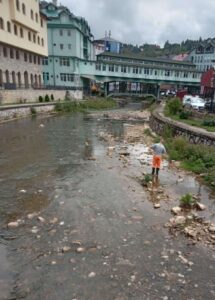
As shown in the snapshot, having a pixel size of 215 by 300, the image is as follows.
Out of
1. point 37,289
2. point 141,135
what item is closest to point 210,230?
point 37,289

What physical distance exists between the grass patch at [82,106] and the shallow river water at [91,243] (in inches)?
1078

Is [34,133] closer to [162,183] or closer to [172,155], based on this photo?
[172,155]

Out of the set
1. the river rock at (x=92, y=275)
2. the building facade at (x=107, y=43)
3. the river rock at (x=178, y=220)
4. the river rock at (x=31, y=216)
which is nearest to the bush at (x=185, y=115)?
the river rock at (x=178, y=220)

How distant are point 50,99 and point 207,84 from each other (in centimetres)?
2284

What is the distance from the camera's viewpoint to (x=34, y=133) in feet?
75.4

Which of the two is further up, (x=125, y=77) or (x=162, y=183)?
(x=125, y=77)

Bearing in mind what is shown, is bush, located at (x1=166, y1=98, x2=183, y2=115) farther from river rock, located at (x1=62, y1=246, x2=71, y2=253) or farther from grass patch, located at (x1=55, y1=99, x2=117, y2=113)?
river rock, located at (x1=62, y1=246, x2=71, y2=253)

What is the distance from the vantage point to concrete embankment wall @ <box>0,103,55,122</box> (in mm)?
28344

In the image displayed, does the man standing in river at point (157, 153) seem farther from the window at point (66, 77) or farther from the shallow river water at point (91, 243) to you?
the window at point (66, 77)

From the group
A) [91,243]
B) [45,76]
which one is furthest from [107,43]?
[91,243]

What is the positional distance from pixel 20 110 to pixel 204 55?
61.8m

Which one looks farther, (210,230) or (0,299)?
(210,230)

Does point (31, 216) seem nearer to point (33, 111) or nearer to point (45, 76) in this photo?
point (33, 111)

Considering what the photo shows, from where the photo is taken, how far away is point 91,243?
702cm
